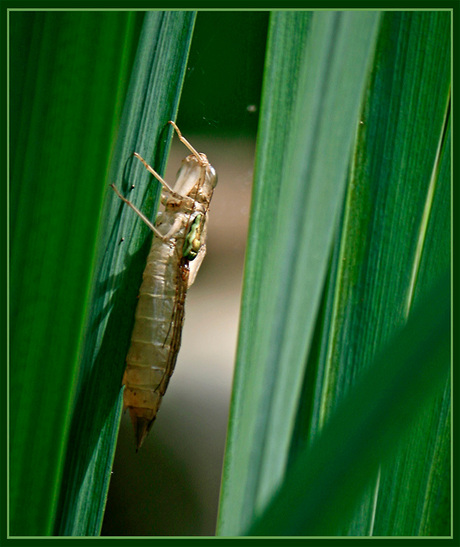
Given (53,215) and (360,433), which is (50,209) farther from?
(360,433)

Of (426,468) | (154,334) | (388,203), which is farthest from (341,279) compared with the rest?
(154,334)

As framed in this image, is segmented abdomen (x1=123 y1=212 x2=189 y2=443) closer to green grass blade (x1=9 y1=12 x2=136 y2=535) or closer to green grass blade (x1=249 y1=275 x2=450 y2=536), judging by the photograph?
green grass blade (x1=9 y1=12 x2=136 y2=535)

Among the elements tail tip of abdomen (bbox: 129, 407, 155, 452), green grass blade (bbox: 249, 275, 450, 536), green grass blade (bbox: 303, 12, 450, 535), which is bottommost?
tail tip of abdomen (bbox: 129, 407, 155, 452)

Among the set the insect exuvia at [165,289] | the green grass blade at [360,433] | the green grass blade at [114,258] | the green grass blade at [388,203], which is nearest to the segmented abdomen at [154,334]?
the insect exuvia at [165,289]

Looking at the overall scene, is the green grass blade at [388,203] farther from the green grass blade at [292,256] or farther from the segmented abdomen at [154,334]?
the segmented abdomen at [154,334]

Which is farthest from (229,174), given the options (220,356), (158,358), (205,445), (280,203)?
(205,445)

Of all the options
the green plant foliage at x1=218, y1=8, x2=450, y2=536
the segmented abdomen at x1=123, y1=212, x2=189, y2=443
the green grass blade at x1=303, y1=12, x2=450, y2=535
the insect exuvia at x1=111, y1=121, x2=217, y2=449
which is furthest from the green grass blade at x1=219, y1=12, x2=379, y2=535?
the segmented abdomen at x1=123, y1=212, x2=189, y2=443
